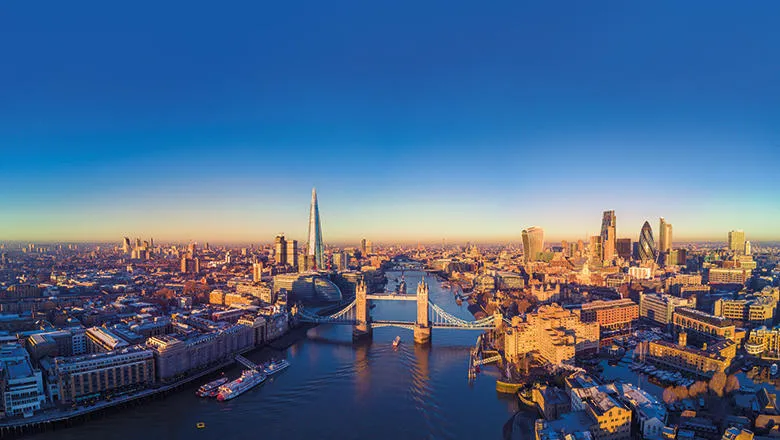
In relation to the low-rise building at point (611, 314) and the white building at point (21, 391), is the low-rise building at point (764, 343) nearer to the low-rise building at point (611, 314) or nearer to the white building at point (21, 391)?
the low-rise building at point (611, 314)

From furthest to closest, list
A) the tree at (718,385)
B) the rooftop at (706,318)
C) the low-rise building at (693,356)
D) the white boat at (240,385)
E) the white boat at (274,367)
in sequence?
the rooftop at (706,318), the white boat at (274,367), the low-rise building at (693,356), the white boat at (240,385), the tree at (718,385)

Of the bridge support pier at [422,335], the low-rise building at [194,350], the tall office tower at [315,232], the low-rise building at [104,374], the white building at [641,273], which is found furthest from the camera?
the tall office tower at [315,232]

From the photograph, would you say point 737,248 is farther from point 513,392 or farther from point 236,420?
point 236,420

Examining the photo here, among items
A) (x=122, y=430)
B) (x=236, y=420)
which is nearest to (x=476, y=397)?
(x=236, y=420)

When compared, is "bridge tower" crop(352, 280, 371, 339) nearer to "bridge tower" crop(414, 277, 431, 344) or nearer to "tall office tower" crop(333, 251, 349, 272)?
"bridge tower" crop(414, 277, 431, 344)

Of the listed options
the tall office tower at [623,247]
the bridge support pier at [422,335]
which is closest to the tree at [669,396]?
the bridge support pier at [422,335]

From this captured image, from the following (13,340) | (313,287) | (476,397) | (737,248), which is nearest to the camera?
(476,397)

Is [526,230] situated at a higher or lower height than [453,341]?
higher
